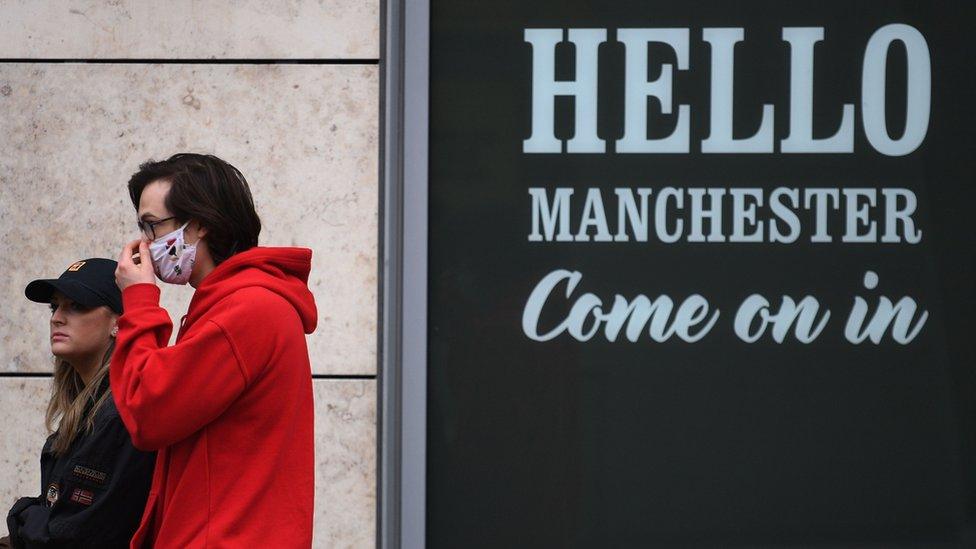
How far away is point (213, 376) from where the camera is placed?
88.8 inches

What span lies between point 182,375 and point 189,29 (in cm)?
244

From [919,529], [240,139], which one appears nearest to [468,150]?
[240,139]

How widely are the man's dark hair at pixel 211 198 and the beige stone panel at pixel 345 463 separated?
1.66 metres

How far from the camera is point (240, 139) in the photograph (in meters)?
4.22

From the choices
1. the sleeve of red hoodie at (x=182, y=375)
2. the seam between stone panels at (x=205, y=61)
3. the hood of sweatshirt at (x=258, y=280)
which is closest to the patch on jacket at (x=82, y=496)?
the sleeve of red hoodie at (x=182, y=375)

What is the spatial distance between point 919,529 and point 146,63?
3721 mm

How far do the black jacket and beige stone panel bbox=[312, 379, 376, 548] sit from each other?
1.63 meters

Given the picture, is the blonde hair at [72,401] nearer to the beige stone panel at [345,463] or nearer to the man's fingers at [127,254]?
the man's fingers at [127,254]

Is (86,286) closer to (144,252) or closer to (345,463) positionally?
(144,252)

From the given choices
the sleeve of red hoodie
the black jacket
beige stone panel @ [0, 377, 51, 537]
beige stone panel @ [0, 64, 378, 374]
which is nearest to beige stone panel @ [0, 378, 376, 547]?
beige stone panel @ [0, 64, 378, 374]

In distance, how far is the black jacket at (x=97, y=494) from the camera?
247 cm

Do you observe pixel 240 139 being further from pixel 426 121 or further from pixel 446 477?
pixel 446 477

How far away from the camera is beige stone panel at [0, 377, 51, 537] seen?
4.24m

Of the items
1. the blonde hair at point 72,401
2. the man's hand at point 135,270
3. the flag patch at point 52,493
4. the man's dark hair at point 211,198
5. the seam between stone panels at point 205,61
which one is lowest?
the flag patch at point 52,493
